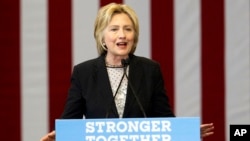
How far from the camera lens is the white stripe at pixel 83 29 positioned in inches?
87.9

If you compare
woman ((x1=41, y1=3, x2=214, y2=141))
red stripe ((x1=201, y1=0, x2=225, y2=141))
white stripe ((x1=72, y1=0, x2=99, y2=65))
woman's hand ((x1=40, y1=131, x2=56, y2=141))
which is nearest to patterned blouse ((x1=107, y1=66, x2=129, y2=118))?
woman ((x1=41, y1=3, x2=214, y2=141))

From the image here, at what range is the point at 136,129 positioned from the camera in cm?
112

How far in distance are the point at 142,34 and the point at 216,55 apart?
0.34m

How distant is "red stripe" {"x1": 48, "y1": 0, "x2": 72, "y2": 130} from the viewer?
2.22 metres

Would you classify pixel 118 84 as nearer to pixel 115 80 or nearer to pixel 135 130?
pixel 115 80

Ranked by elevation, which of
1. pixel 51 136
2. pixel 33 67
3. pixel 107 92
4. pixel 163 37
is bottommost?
pixel 51 136

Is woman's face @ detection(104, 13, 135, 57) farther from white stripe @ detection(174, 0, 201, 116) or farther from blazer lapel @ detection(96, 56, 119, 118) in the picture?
white stripe @ detection(174, 0, 201, 116)

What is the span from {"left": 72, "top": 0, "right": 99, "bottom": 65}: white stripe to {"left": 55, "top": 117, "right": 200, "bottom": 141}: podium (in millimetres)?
1124

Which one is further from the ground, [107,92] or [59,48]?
[59,48]

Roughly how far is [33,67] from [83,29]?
0.28 metres

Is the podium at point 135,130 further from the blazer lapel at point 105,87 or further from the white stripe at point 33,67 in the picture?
the white stripe at point 33,67

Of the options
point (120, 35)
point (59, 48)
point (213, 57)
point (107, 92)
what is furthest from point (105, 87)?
point (213, 57)

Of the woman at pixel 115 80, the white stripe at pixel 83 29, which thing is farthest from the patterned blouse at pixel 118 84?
the white stripe at pixel 83 29

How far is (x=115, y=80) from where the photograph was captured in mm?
1490
